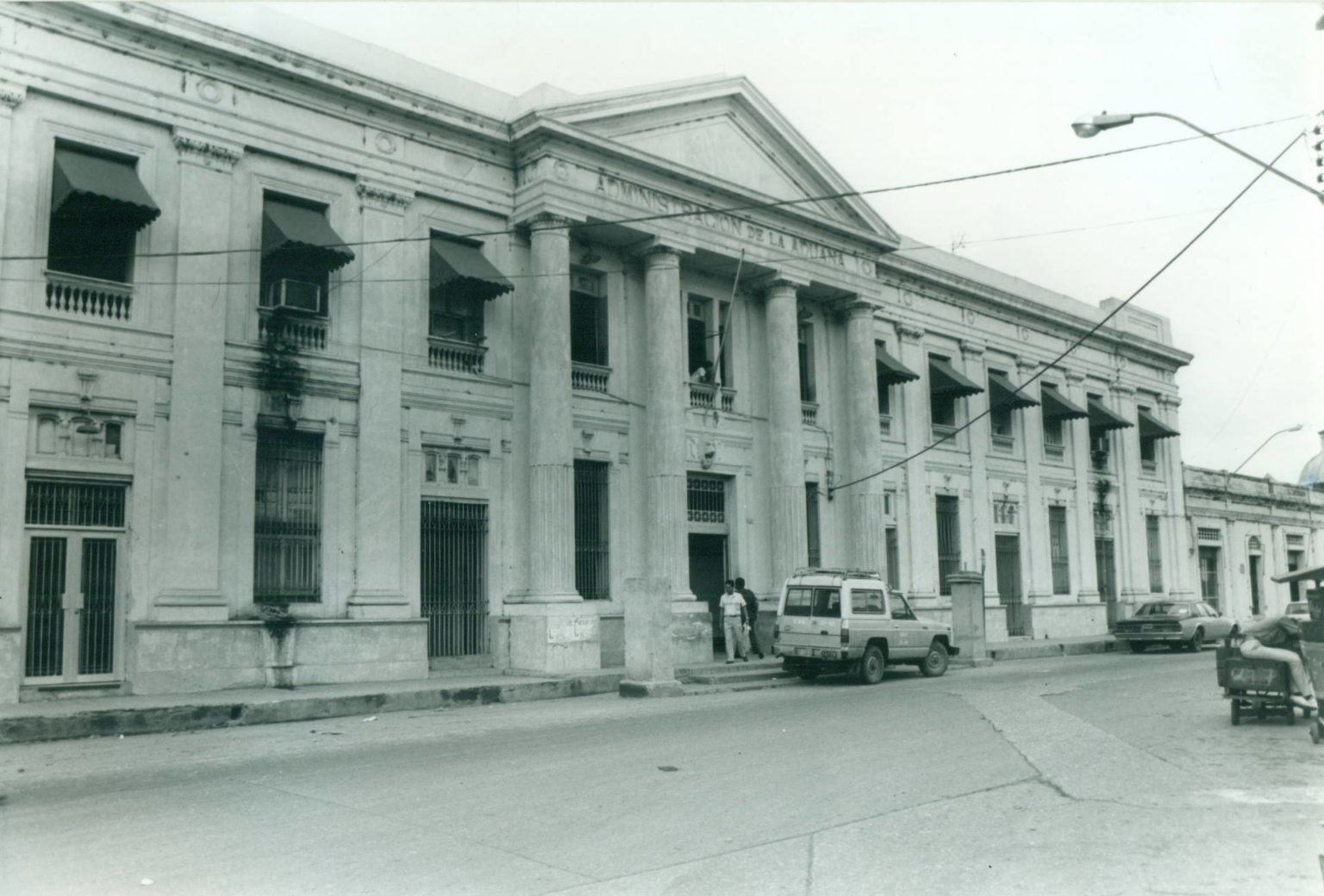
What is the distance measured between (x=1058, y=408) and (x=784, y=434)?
535 inches

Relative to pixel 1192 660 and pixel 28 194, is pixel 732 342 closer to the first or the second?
pixel 1192 660

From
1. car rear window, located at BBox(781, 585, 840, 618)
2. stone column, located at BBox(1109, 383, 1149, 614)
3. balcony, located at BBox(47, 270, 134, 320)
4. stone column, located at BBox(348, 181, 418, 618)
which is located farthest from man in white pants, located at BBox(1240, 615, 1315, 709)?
stone column, located at BBox(1109, 383, 1149, 614)

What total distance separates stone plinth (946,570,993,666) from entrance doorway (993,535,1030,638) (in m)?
7.69

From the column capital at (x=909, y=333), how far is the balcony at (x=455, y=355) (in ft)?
45.2

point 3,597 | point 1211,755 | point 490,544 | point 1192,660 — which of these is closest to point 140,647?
point 3,597

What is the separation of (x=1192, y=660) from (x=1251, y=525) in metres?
22.1

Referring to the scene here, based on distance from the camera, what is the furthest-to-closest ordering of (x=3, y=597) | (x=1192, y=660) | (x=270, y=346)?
(x=1192, y=660) < (x=270, y=346) < (x=3, y=597)

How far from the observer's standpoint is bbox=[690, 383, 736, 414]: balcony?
24.3 m

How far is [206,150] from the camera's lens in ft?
56.6

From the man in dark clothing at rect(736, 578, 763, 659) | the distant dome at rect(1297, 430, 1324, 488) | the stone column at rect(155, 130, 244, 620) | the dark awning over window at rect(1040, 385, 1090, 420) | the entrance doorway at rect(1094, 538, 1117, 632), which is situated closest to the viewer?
the stone column at rect(155, 130, 244, 620)

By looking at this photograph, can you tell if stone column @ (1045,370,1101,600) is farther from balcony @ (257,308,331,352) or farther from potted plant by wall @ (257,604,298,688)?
potted plant by wall @ (257,604,298,688)

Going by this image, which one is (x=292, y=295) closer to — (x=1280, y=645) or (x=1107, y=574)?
(x=1280, y=645)

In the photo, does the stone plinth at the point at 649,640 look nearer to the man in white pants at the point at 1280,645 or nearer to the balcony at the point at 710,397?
the balcony at the point at 710,397

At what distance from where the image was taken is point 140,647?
15.6 meters
